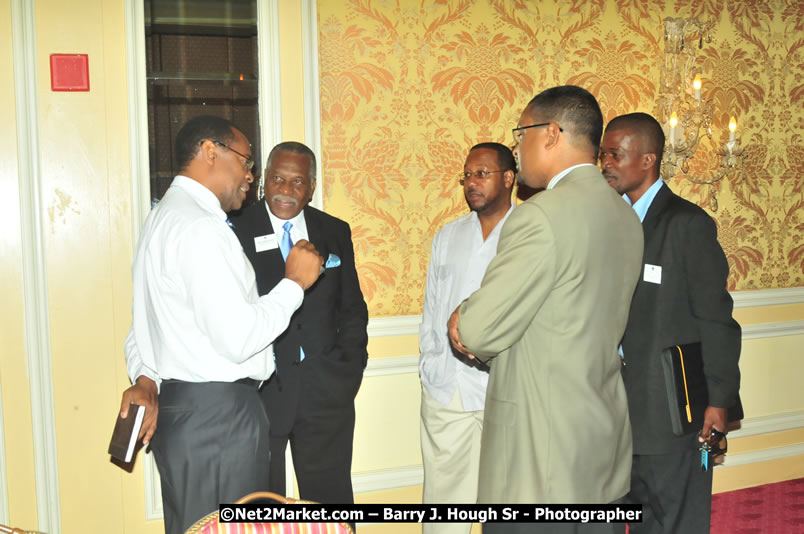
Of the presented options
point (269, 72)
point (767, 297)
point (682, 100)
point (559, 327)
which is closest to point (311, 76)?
point (269, 72)

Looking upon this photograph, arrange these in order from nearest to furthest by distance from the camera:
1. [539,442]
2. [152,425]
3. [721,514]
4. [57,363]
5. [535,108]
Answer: [539,442]
[535,108]
[152,425]
[57,363]
[721,514]

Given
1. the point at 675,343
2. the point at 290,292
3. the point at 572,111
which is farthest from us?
the point at 675,343

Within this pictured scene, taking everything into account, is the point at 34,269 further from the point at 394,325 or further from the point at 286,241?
the point at 394,325

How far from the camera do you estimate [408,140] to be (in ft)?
12.0

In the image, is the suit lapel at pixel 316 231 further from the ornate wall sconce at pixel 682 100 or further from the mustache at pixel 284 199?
the ornate wall sconce at pixel 682 100

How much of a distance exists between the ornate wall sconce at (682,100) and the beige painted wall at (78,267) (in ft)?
9.70

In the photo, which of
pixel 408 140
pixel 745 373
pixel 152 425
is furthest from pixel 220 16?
pixel 745 373

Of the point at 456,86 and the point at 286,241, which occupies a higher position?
the point at 456,86

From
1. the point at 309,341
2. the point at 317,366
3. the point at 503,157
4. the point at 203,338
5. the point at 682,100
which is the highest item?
the point at 682,100

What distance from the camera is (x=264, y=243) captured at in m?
3.01

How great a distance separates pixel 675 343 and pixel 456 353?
920 millimetres

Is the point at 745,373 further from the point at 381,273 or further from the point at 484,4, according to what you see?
the point at 484,4

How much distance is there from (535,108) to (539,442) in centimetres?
101

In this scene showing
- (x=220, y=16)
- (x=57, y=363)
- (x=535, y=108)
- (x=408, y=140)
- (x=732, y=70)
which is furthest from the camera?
(x=732, y=70)
